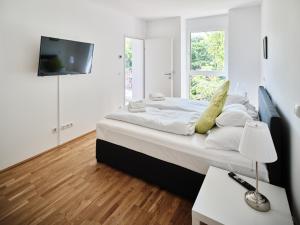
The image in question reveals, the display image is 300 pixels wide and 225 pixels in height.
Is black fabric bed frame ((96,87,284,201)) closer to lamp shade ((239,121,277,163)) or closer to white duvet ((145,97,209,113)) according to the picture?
lamp shade ((239,121,277,163))

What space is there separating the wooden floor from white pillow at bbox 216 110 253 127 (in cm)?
88

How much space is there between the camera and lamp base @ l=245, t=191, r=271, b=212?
115 centimetres

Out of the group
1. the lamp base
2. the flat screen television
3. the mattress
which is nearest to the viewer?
the lamp base

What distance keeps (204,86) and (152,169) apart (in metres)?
3.65

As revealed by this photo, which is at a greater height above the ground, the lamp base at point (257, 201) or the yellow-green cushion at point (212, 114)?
the yellow-green cushion at point (212, 114)

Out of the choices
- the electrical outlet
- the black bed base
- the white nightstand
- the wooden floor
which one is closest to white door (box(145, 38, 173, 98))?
the electrical outlet

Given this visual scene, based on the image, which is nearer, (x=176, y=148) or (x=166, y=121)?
(x=176, y=148)

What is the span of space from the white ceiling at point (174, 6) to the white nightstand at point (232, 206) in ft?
11.7

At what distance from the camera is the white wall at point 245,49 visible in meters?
4.20

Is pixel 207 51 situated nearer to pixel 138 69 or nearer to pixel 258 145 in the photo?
pixel 138 69

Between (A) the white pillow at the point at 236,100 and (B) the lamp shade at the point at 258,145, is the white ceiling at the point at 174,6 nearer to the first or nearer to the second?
(A) the white pillow at the point at 236,100

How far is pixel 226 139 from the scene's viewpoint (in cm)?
174

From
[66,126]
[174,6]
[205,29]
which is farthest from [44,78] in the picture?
[205,29]

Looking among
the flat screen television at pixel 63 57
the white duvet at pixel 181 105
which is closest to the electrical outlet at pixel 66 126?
the flat screen television at pixel 63 57
